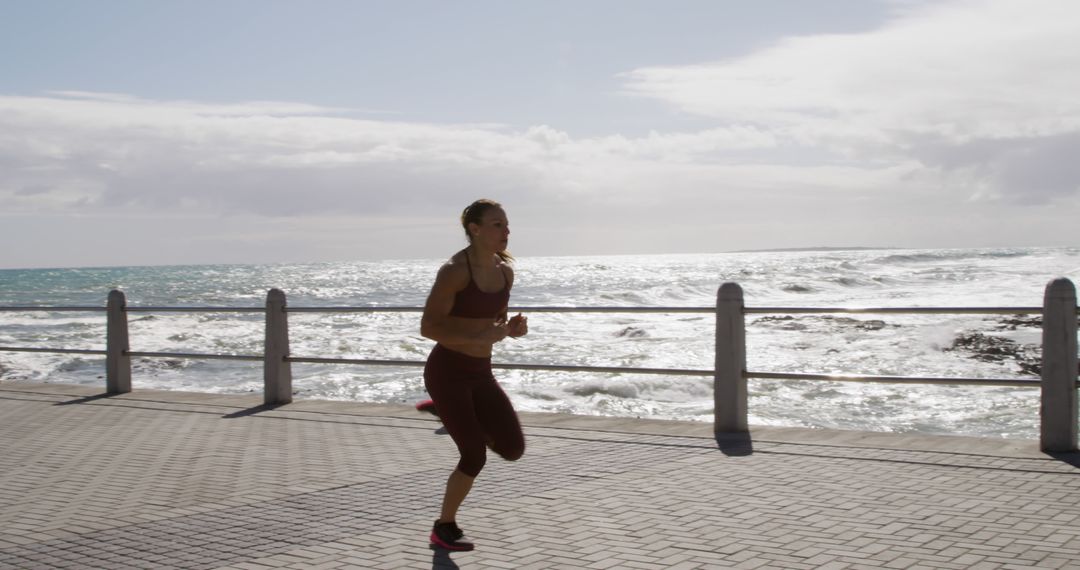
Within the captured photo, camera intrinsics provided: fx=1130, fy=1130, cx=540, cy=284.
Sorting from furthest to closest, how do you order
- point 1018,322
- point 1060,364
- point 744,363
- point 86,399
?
point 1018,322, point 86,399, point 744,363, point 1060,364

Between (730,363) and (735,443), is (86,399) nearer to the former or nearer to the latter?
(730,363)

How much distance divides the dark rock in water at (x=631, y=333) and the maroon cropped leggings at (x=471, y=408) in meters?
29.5

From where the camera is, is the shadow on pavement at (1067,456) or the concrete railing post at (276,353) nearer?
the shadow on pavement at (1067,456)

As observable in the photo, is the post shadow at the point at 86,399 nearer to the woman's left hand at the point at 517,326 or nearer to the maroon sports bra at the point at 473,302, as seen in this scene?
the maroon sports bra at the point at 473,302

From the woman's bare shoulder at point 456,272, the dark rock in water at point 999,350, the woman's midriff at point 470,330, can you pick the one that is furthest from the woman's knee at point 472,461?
the dark rock in water at point 999,350

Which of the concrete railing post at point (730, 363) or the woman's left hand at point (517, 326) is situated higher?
the woman's left hand at point (517, 326)

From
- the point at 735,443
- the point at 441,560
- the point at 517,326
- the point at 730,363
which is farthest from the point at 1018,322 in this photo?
the point at 441,560

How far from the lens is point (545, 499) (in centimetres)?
689

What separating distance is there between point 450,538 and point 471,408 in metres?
0.66

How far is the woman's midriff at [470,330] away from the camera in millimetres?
5703

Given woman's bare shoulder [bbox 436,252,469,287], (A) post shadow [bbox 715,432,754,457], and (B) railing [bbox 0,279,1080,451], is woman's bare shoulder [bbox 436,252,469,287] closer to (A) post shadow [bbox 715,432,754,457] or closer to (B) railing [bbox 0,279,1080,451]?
(B) railing [bbox 0,279,1080,451]

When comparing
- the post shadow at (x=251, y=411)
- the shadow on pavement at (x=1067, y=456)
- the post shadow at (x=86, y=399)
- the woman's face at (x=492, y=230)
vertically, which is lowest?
the post shadow at (x=86, y=399)

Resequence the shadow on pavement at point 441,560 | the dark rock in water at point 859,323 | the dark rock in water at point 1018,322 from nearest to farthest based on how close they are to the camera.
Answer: the shadow on pavement at point 441,560 < the dark rock in water at point 1018,322 < the dark rock in water at point 859,323

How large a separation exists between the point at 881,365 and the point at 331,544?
2336 centimetres
